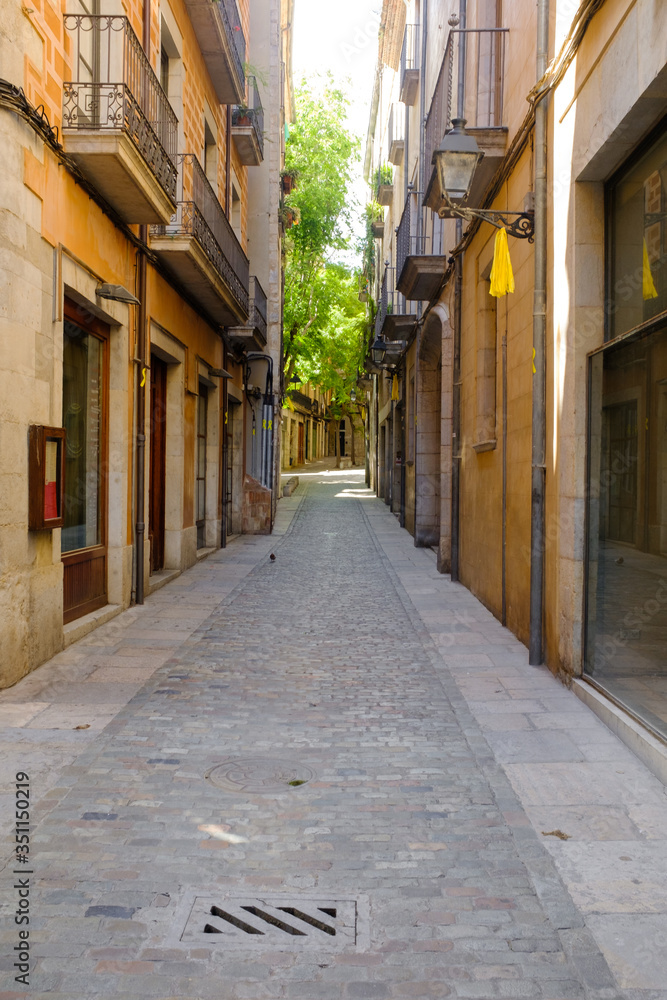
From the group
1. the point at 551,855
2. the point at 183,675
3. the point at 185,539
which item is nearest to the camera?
the point at 551,855

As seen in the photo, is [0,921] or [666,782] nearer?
[0,921]

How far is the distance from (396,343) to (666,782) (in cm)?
1682

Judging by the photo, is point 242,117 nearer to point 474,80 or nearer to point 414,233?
point 414,233

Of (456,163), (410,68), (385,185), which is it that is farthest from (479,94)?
(385,185)

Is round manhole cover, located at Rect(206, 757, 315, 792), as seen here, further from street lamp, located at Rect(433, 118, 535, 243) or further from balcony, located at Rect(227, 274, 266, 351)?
balcony, located at Rect(227, 274, 266, 351)

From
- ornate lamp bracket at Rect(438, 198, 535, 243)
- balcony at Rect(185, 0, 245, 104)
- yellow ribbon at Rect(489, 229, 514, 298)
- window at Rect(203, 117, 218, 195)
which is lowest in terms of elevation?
yellow ribbon at Rect(489, 229, 514, 298)

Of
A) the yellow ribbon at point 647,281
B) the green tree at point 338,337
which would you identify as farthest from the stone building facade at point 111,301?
the green tree at point 338,337

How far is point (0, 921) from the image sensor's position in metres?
3.03

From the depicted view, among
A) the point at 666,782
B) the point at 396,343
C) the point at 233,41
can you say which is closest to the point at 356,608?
the point at 666,782

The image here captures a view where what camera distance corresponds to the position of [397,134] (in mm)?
23734

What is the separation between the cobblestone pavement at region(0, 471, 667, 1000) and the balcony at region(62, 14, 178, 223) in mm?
4196

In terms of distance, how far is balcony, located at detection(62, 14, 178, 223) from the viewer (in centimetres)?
732

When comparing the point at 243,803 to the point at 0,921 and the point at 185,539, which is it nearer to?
the point at 0,921

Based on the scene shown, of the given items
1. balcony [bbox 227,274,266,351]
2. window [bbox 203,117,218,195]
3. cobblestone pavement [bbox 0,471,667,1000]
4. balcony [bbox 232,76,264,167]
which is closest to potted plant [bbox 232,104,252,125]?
balcony [bbox 232,76,264,167]
